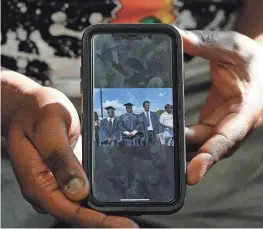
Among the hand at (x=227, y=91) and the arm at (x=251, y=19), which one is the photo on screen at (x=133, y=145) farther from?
the arm at (x=251, y=19)

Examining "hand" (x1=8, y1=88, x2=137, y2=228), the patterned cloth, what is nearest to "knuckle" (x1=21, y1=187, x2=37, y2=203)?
"hand" (x1=8, y1=88, x2=137, y2=228)

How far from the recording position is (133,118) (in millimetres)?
416

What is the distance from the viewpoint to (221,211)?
20.3 inches

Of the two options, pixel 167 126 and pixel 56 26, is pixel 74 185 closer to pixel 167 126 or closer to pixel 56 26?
pixel 167 126

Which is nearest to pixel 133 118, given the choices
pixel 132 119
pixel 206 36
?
pixel 132 119

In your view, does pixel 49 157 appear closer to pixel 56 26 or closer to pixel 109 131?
pixel 109 131

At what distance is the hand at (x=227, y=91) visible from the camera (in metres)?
0.46

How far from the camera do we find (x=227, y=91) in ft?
1.67

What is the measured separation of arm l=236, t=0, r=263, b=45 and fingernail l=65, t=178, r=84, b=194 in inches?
9.4

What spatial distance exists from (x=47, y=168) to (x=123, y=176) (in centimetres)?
6

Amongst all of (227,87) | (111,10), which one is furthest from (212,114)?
(111,10)

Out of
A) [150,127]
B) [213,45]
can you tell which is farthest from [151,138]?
[213,45]

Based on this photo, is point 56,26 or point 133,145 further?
point 56,26

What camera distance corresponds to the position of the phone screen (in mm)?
414
